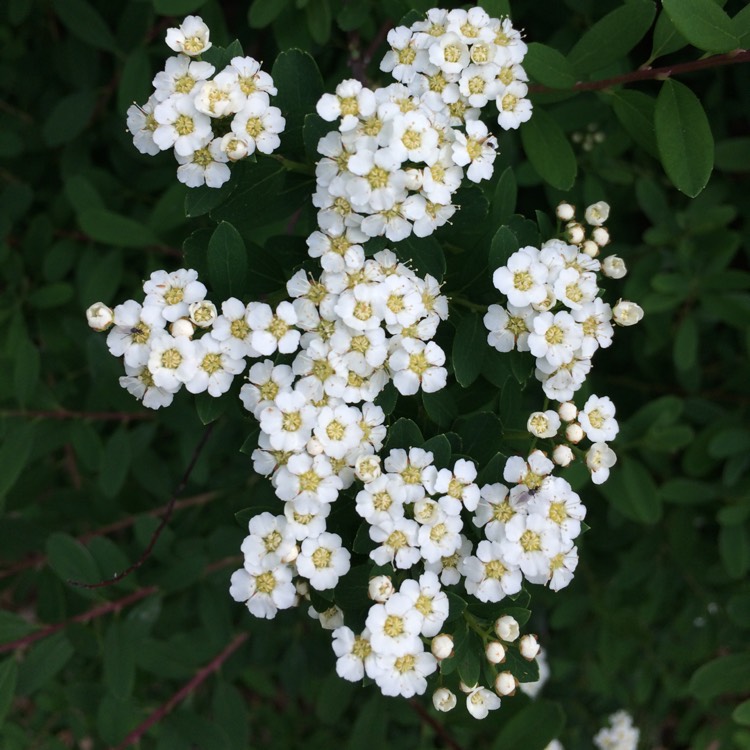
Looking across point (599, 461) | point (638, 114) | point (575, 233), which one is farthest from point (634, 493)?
point (638, 114)

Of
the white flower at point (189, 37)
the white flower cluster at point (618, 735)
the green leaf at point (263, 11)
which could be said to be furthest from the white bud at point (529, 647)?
the white flower cluster at point (618, 735)

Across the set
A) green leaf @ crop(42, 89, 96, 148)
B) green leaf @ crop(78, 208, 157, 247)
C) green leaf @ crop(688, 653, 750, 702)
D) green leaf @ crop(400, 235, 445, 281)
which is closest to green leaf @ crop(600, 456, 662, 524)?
green leaf @ crop(688, 653, 750, 702)

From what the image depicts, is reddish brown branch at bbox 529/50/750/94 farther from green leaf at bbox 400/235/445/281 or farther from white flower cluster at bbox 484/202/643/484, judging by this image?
green leaf at bbox 400/235/445/281

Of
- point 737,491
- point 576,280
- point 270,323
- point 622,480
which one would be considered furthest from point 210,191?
point 737,491

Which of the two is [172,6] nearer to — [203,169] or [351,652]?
[203,169]

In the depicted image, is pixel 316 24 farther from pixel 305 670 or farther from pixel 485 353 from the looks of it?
pixel 305 670
